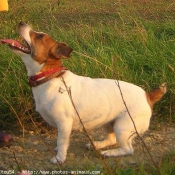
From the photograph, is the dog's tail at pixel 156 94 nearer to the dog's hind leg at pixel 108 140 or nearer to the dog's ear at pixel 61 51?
Answer: the dog's hind leg at pixel 108 140

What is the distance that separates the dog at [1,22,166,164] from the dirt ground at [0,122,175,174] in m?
0.14

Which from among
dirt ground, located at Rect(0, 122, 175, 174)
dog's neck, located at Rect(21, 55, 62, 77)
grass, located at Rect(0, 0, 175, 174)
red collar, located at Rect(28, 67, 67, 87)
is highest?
dog's neck, located at Rect(21, 55, 62, 77)

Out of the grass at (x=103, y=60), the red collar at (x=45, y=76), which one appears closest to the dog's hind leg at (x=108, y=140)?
the grass at (x=103, y=60)

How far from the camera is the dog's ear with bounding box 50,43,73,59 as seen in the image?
4621mm

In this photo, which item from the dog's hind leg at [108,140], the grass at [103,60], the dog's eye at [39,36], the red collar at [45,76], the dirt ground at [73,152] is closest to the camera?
the dirt ground at [73,152]

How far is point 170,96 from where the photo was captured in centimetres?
595

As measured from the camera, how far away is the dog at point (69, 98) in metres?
4.58

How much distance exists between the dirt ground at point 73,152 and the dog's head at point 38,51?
690 mm

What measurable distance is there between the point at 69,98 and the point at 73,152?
2.05 feet

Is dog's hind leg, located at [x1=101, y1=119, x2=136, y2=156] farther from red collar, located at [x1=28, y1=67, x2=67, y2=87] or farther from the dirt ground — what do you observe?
red collar, located at [x1=28, y1=67, x2=67, y2=87]

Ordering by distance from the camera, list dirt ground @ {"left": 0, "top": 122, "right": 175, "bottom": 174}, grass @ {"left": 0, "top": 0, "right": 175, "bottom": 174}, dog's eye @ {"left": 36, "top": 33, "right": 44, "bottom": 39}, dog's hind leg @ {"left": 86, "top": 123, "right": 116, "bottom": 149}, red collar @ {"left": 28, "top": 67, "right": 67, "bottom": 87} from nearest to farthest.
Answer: dirt ground @ {"left": 0, "top": 122, "right": 175, "bottom": 174} < red collar @ {"left": 28, "top": 67, "right": 67, "bottom": 87} < dog's eye @ {"left": 36, "top": 33, "right": 44, "bottom": 39} < dog's hind leg @ {"left": 86, "top": 123, "right": 116, "bottom": 149} < grass @ {"left": 0, "top": 0, "right": 175, "bottom": 174}

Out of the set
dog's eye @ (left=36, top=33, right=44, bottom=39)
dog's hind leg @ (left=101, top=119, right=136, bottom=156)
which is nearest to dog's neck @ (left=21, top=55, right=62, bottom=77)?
dog's eye @ (left=36, top=33, right=44, bottom=39)

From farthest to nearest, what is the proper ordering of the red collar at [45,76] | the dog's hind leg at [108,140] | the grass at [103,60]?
1. the grass at [103,60]
2. the dog's hind leg at [108,140]
3. the red collar at [45,76]

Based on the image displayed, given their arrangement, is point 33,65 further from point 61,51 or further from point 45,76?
point 61,51
